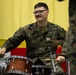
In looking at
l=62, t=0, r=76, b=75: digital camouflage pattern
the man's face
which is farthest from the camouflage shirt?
l=62, t=0, r=76, b=75: digital camouflage pattern

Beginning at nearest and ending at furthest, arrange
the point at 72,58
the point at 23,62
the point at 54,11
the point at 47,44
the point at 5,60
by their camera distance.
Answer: the point at 72,58 → the point at 47,44 → the point at 23,62 → the point at 5,60 → the point at 54,11

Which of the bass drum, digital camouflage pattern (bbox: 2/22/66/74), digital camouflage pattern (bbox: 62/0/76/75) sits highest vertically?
digital camouflage pattern (bbox: 2/22/66/74)

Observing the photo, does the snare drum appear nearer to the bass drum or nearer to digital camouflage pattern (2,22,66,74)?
the bass drum

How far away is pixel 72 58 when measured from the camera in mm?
806

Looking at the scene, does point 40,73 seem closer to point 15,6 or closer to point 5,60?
point 5,60

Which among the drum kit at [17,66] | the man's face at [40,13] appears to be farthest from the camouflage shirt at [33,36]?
the drum kit at [17,66]

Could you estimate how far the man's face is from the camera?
3318 mm

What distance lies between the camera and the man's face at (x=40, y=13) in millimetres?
3318

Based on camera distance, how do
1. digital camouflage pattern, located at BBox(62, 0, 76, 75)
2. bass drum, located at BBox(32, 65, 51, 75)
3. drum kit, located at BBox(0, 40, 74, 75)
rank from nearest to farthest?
digital camouflage pattern, located at BBox(62, 0, 76, 75), drum kit, located at BBox(0, 40, 74, 75), bass drum, located at BBox(32, 65, 51, 75)

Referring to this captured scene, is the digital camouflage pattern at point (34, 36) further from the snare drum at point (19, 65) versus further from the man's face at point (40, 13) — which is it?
the snare drum at point (19, 65)

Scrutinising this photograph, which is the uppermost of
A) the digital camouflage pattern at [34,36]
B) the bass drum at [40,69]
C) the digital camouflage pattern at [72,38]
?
the digital camouflage pattern at [34,36]

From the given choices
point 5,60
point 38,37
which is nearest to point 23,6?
point 38,37

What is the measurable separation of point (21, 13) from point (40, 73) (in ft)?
4.51

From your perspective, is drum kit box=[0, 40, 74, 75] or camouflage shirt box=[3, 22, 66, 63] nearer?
drum kit box=[0, 40, 74, 75]
